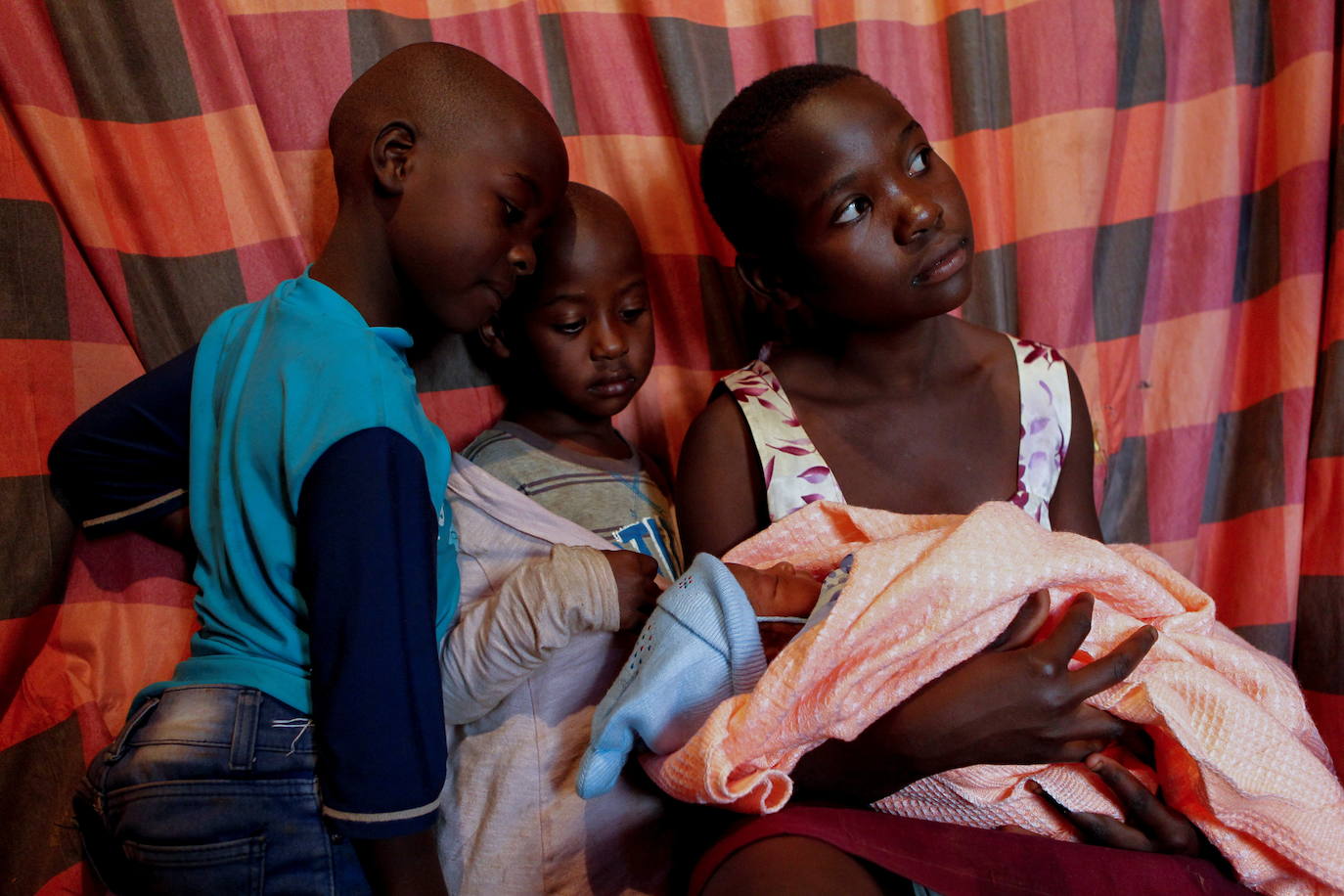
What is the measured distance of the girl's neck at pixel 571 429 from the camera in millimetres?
1279

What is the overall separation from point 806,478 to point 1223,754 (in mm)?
491

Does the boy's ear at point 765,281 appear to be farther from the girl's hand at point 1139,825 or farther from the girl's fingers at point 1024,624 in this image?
the girl's hand at point 1139,825

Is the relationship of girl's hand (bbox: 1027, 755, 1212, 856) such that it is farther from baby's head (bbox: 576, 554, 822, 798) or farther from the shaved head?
the shaved head

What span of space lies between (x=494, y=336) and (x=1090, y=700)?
0.82 metres

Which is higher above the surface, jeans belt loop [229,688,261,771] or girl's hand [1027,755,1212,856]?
jeans belt loop [229,688,261,771]

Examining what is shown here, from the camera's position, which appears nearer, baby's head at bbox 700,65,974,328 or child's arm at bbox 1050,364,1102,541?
baby's head at bbox 700,65,974,328

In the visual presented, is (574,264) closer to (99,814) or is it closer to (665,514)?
(665,514)

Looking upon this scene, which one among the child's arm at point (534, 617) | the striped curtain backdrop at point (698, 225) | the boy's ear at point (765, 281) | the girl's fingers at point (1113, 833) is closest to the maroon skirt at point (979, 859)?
the girl's fingers at point (1113, 833)

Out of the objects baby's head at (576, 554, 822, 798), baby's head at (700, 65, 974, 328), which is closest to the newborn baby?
baby's head at (576, 554, 822, 798)

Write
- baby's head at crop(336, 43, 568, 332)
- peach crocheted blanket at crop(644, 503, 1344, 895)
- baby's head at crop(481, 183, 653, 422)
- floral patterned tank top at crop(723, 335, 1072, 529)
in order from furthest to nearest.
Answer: baby's head at crop(481, 183, 653, 422) < floral patterned tank top at crop(723, 335, 1072, 529) < baby's head at crop(336, 43, 568, 332) < peach crocheted blanket at crop(644, 503, 1344, 895)

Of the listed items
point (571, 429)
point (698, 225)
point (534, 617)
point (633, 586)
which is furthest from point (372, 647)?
point (698, 225)

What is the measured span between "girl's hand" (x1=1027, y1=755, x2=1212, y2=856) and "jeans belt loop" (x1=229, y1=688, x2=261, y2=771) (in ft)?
2.34

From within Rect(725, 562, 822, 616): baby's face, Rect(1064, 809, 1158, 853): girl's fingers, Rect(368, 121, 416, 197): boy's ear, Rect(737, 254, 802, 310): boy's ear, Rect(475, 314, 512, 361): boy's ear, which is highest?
Rect(368, 121, 416, 197): boy's ear

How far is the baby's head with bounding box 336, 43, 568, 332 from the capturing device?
3.25 feet
